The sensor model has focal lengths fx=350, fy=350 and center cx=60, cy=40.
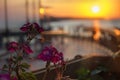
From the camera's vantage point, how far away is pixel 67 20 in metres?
5.89

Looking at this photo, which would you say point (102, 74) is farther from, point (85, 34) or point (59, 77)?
point (85, 34)

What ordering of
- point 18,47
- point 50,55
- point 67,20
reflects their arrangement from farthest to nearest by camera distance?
point 67,20 < point 18,47 < point 50,55

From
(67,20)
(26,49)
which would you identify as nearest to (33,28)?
(26,49)

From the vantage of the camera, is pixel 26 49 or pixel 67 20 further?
pixel 67 20

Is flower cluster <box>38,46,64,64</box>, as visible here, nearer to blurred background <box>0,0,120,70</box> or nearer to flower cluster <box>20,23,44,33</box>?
flower cluster <box>20,23,44,33</box>

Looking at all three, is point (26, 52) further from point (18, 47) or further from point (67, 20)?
point (67, 20)

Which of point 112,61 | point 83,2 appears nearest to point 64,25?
point 83,2

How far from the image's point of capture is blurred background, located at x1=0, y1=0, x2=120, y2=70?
475 centimetres

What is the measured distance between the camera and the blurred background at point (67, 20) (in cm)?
475

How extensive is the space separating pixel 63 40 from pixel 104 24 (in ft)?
2.80

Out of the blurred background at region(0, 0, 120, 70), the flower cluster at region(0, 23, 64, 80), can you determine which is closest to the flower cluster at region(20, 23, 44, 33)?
the flower cluster at region(0, 23, 64, 80)

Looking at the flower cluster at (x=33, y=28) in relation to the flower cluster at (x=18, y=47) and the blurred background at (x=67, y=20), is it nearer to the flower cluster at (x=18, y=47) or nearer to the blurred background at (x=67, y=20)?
the flower cluster at (x=18, y=47)

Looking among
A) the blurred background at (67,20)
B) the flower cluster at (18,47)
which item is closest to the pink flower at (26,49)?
the flower cluster at (18,47)

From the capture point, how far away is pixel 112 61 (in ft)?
8.06
